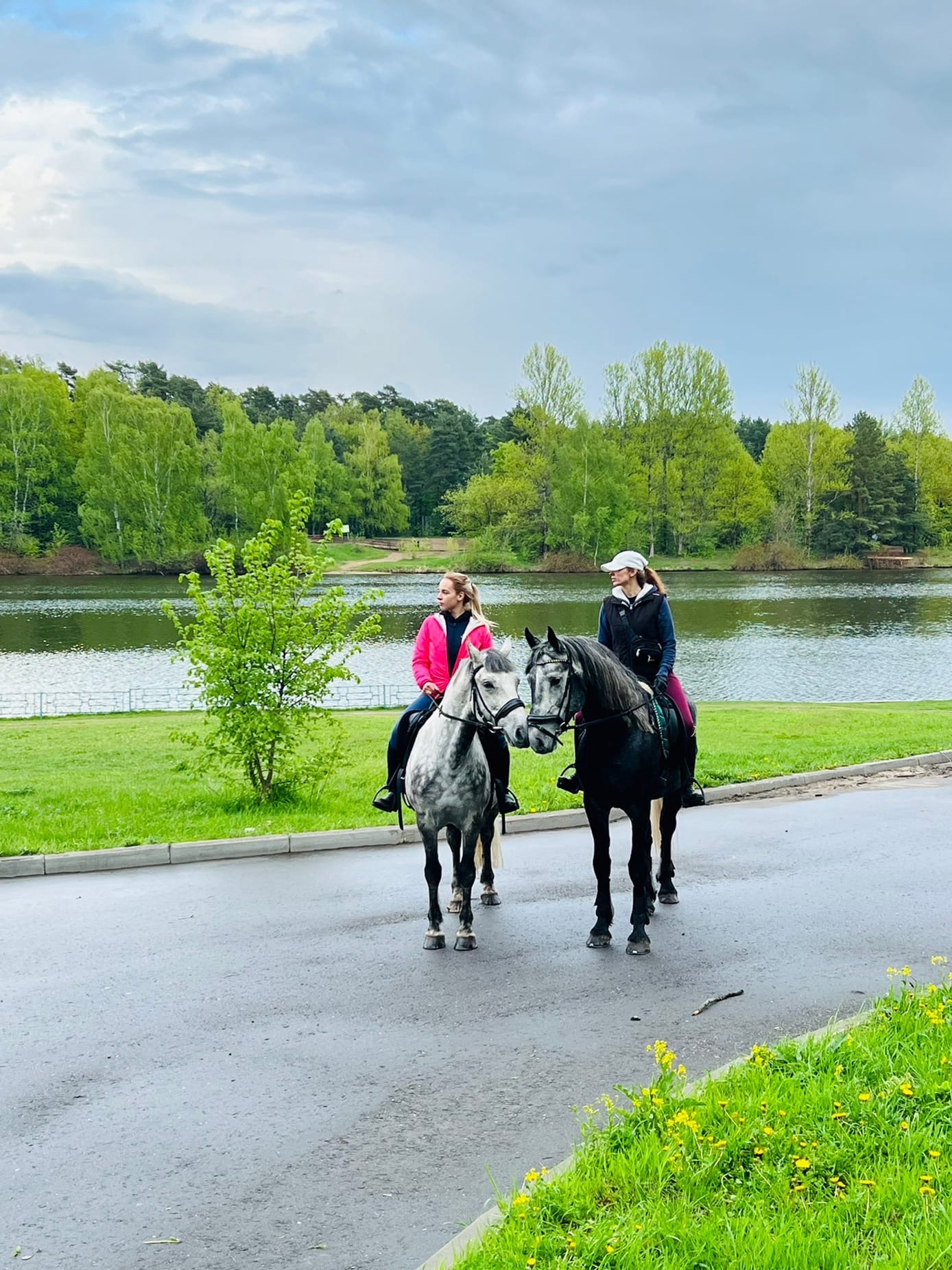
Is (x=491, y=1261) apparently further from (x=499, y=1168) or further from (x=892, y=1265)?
(x=892, y=1265)

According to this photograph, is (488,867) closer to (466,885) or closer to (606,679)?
(466,885)

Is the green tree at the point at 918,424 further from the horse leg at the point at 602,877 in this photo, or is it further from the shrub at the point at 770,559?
the horse leg at the point at 602,877

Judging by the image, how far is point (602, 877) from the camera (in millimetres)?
7965

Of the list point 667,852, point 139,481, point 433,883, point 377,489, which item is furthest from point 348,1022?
point 377,489

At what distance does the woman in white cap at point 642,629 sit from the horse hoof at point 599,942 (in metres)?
1.63

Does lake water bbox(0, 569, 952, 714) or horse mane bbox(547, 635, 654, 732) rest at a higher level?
horse mane bbox(547, 635, 654, 732)

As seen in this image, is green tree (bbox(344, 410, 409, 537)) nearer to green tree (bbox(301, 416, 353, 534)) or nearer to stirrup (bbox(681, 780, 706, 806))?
green tree (bbox(301, 416, 353, 534))

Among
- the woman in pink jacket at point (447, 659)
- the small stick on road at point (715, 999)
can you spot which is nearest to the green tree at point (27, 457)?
the woman in pink jacket at point (447, 659)

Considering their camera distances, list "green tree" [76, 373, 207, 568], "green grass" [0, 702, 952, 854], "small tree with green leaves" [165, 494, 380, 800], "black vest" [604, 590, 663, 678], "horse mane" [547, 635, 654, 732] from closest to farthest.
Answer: "horse mane" [547, 635, 654, 732], "black vest" [604, 590, 663, 678], "green grass" [0, 702, 952, 854], "small tree with green leaves" [165, 494, 380, 800], "green tree" [76, 373, 207, 568]

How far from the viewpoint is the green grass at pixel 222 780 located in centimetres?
1160

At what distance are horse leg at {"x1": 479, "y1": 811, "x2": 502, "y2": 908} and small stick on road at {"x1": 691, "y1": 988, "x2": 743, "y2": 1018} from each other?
2.49m

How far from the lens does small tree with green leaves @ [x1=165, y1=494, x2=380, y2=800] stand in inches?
484

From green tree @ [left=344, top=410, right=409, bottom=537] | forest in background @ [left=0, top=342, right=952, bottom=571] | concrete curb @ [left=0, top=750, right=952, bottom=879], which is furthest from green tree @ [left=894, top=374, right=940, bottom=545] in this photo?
concrete curb @ [left=0, top=750, right=952, bottom=879]

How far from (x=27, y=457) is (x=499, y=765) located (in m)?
96.4
